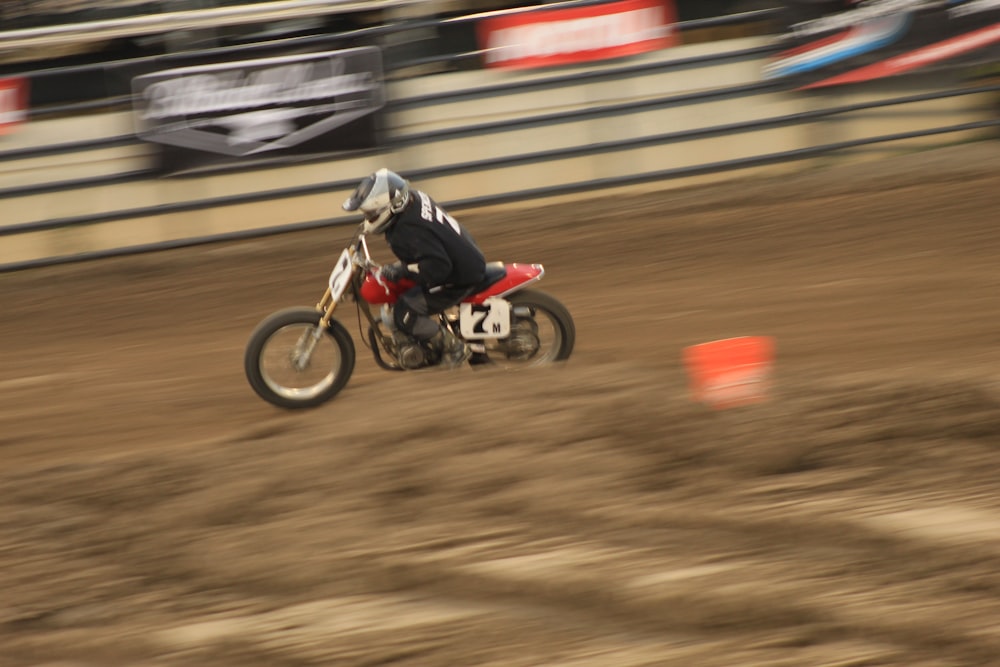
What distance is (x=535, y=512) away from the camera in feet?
14.2

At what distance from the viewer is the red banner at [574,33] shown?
34.8ft

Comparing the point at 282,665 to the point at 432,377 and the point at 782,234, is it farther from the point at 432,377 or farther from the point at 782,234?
the point at 782,234

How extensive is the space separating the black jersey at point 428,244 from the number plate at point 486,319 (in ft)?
0.63

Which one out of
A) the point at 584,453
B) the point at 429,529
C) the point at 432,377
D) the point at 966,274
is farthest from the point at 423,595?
the point at 966,274

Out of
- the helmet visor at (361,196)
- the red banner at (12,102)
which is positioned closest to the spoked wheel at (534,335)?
the helmet visor at (361,196)

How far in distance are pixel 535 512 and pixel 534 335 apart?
1937 mm

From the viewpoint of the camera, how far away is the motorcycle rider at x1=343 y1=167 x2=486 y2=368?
18.5 feet

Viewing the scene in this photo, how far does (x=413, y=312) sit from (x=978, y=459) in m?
2.81

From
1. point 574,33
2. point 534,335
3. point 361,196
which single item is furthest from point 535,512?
point 574,33

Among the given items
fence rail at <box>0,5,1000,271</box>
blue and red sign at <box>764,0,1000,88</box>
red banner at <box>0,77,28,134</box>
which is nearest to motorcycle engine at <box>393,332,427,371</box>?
fence rail at <box>0,5,1000,271</box>

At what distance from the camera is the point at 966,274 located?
782cm

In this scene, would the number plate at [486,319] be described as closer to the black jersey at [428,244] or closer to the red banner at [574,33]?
the black jersey at [428,244]

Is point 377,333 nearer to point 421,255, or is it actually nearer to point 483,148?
point 421,255

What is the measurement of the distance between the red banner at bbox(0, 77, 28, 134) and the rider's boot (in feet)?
19.4
